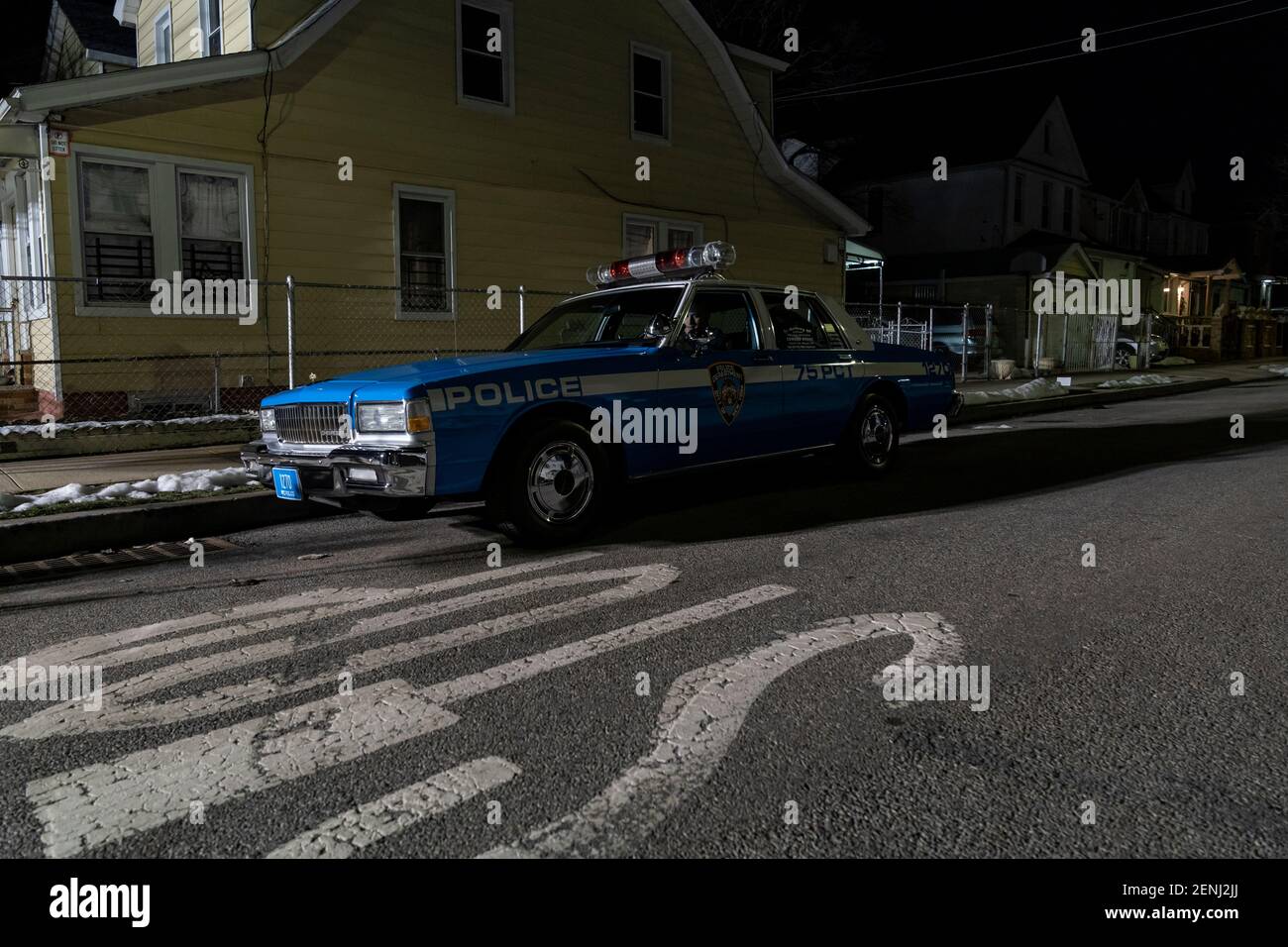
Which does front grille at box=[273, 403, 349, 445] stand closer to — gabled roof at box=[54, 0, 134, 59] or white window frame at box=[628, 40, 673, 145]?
white window frame at box=[628, 40, 673, 145]

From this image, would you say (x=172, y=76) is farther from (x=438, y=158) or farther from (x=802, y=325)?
(x=802, y=325)

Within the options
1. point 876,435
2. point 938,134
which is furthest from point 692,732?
point 938,134

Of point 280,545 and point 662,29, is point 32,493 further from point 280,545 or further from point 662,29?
point 662,29

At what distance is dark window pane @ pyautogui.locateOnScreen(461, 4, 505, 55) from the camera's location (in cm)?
1444

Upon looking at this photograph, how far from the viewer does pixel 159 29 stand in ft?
52.9

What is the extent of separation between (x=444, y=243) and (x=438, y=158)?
1162 mm

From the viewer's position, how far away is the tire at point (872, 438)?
8445mm

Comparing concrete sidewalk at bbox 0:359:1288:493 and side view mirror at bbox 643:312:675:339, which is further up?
side view mirror at bbox 643:312:675:339

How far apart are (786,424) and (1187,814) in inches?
201

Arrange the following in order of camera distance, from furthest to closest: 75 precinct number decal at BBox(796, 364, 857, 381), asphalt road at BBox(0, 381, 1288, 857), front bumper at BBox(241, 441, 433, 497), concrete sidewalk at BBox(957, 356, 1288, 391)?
concrete sidewalk at BBox(957, 356, 1288, 391) → 75 precinct number decal at BBox(796, 364, 857, 381) → front bumper at BBox(241, 441, 433, 497) → asphalt road at BBox(0, 381, 1288, 857)

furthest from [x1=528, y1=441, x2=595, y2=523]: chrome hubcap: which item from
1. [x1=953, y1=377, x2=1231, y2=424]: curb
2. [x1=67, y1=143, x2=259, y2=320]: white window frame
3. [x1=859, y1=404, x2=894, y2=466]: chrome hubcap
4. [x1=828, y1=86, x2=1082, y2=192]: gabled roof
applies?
[x1=828, y1=86, x2=1082, y2=192]: gabled roof

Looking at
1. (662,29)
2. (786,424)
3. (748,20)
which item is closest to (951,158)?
(748,20)

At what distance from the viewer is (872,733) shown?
3.30 meters

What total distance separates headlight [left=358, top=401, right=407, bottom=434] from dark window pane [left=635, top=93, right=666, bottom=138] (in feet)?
39.3
